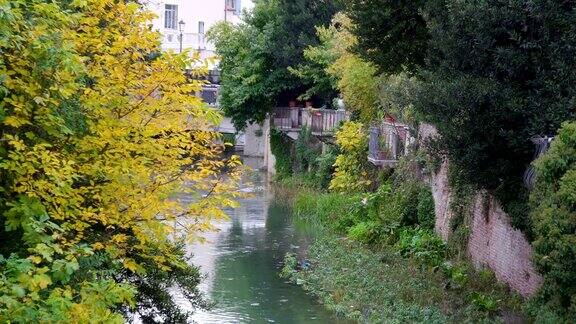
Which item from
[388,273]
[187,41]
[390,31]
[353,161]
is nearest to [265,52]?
[353,161]

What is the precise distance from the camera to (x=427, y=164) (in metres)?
23.9

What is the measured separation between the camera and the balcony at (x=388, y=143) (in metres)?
27.0

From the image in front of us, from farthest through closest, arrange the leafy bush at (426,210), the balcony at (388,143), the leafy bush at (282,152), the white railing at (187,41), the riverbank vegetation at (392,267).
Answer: the white railing at (187,41) < the leafy bush at (282,152) < the balcony at (388,143) < the leafy bush at (426,210) < the riverbank vegetation at (392,267)

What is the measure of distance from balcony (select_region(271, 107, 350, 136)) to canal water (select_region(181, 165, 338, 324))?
12.9 ft

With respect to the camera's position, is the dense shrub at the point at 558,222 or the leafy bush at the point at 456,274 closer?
the dense shrub at the point at 558,222

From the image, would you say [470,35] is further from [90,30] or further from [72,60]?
[72,60]

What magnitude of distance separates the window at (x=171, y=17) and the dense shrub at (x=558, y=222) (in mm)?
48803

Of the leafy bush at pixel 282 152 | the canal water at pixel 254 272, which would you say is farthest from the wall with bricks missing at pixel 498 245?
the leafy bush at pixel 282 152

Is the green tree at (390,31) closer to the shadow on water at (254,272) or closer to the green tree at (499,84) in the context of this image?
the green tree at (499,84)

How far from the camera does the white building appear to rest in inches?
2308

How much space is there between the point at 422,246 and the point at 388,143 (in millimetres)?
6282

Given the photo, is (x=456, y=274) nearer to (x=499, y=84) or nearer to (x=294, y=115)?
(x=499, y=84)

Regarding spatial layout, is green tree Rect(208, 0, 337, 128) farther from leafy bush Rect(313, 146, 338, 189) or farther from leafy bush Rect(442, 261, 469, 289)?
leafy bush Rect(442, 261, 469, 289)

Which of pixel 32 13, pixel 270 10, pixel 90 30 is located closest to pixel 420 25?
pixel 90 30
